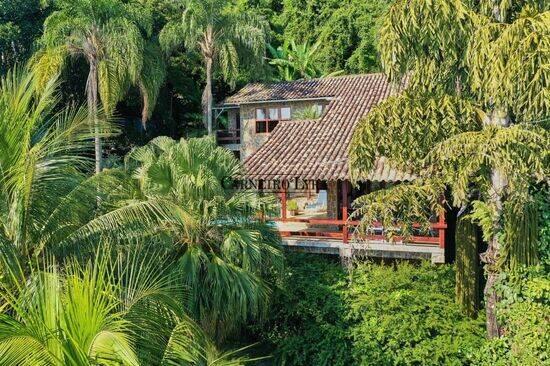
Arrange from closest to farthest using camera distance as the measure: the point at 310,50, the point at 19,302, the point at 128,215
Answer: the point at 19,302 → the point at 128,215 → the point at 310,50

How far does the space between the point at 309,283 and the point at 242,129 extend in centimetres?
1679

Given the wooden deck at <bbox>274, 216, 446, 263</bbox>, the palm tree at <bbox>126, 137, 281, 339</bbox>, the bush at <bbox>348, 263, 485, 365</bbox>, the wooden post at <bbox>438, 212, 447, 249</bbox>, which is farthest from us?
the wooden deck at <bbox>274, 216, 446, 263</bbox>

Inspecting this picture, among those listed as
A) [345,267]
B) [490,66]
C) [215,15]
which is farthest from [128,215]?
[215,15]

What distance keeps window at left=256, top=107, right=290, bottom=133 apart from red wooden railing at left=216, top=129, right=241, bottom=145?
2056 millimetres

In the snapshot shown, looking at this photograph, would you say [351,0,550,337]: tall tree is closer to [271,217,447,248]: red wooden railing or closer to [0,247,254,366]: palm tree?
[271,217,447,248]: red wooden railing

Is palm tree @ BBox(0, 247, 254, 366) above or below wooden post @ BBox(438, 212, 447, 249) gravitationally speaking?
above

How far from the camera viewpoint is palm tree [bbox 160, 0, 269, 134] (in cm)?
2555

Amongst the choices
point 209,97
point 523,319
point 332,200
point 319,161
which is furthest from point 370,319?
point 209,97

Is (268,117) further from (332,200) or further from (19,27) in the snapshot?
(19,27)

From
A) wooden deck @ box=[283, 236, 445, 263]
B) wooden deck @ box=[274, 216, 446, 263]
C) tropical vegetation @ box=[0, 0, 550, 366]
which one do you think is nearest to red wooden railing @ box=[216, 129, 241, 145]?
wooden deck @ box=[274, 216, 446, 263]

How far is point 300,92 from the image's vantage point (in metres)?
25.6

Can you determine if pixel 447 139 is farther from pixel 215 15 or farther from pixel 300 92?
pixel 215 15

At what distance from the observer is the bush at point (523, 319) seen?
940cm

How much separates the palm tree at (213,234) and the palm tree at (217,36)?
1561 cm
